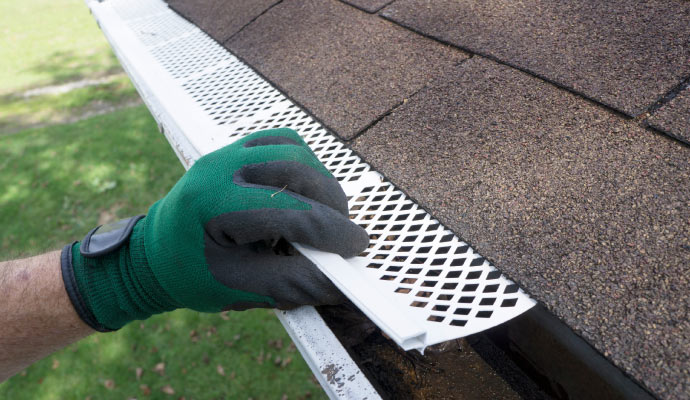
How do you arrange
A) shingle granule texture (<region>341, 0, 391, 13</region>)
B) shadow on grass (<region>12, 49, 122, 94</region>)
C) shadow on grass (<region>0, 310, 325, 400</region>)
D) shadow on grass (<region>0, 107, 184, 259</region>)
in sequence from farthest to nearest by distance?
shadow on grass (<region>12, 49, 122, 94</region>) < shadow on grass (<region>0, 107, 184, 259</region>) < shadow on grass (<region>0, 310, 325, 400</region>) < shingle granule texture (<region>341, 0, 391, 13</region>)

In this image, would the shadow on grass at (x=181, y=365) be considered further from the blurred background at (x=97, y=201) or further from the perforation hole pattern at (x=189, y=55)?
the perforation hole pattern at (x=189, y=55)

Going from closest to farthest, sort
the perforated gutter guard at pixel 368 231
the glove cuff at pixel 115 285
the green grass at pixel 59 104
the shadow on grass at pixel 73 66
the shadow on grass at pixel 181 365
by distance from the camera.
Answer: the perforated gutter guard at pixel 368 231 < the glove cuff at pixel 115 285 < the shadow on grass at pixel 181 365 < the green grass at pixel 59 104 < the shadow on grass at pixel 73 66

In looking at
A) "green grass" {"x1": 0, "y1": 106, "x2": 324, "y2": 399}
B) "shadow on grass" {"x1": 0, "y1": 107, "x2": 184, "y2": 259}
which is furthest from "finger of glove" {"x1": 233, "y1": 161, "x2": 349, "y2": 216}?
"shadow on grass" {"x1": 0, "y1": 107, "x2": 184, "y2": 259}

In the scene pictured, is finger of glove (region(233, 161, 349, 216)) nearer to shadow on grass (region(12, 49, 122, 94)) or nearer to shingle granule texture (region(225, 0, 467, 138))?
shingle granule texture (region(225, 0, 467, 138))

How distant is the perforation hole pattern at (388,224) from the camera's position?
1.23 metres

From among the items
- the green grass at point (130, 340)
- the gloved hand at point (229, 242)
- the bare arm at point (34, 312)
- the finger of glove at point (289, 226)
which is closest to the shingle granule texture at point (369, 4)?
the gloved hand at point (229, 242)

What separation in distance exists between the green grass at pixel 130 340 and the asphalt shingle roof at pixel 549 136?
1.97 meters

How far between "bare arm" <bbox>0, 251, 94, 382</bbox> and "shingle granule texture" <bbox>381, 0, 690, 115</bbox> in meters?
1.80

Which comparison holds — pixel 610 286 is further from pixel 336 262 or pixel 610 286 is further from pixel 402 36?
pixel 402 36

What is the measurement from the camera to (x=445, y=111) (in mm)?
1732

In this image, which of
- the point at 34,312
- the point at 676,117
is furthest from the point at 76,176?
the point at 676,117

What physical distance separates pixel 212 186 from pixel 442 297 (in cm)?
71

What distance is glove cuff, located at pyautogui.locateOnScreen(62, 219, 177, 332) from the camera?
4.91 feet

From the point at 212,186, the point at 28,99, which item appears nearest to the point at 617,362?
the point at 212,186
